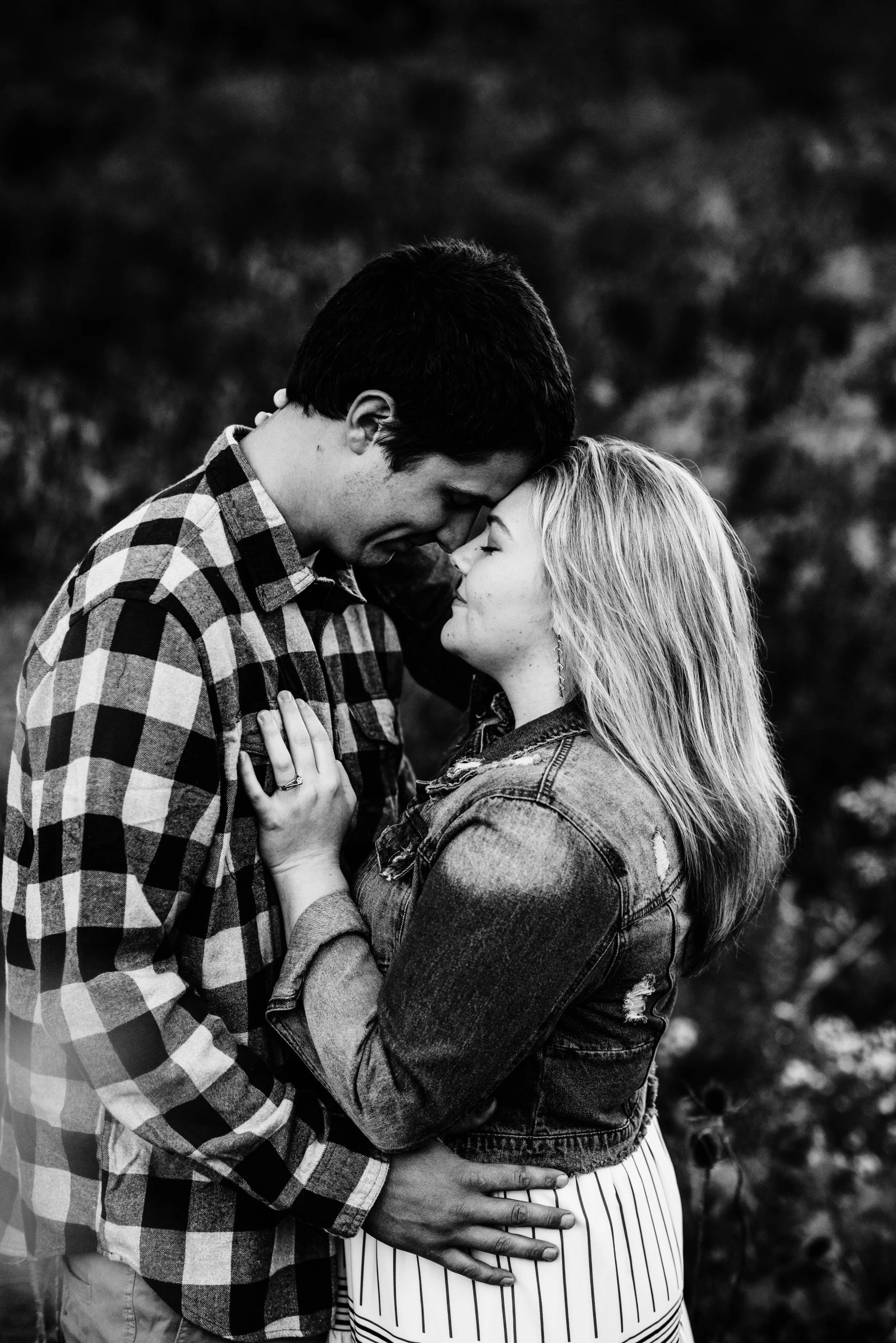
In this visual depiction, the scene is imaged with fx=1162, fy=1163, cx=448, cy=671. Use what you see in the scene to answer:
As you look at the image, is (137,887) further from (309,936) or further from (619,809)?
(619,809)

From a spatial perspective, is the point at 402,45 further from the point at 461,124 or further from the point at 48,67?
the point at 48,67

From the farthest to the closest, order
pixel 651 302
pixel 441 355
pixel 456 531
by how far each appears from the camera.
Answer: pixel 651 302 < pixel 456 531 < pixel 441 355

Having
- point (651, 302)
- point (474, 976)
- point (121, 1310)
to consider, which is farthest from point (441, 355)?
point (651, 302)

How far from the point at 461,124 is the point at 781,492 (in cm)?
458

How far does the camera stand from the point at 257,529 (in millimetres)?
1854

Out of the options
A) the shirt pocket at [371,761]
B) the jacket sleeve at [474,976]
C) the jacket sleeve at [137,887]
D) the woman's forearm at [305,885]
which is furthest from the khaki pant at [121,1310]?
the shirt pocket at [371,761]

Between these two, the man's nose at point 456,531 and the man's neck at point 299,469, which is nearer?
the man's neck at point 299,469

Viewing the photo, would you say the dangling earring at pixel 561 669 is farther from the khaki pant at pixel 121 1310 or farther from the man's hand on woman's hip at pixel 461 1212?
the khaki pant at pixel 121 1310

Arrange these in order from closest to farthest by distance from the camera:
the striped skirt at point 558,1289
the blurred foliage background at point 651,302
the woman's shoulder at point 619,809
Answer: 1. the woman's shoulder at point 619,809
2. the striped skirt at point 558,1289
3. the blurred foliage background at point 651,302

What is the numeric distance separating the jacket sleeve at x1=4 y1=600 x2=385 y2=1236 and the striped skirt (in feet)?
0.78

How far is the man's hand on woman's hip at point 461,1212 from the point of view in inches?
69.9

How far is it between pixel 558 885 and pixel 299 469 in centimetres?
81

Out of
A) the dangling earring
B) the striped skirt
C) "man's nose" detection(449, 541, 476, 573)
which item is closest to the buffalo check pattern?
the striped skirt

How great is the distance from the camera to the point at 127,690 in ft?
5.33
